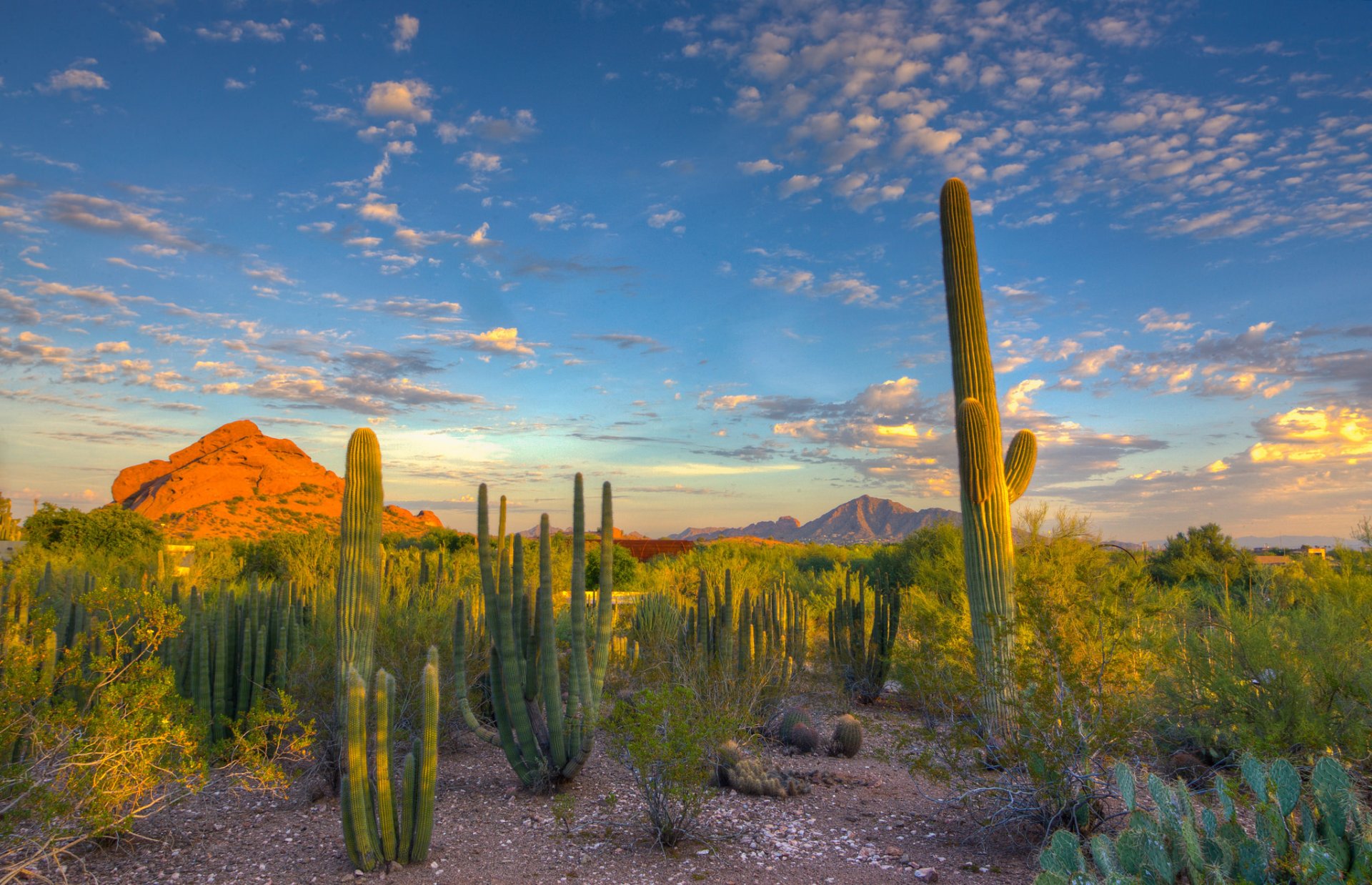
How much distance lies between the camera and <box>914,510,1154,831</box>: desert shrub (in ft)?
16.5

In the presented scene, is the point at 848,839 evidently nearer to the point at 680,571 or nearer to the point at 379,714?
the point at 379,714

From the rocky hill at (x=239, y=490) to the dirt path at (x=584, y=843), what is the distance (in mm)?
51263

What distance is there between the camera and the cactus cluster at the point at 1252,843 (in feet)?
11.0

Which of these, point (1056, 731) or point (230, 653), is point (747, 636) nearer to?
point (1056, 731)

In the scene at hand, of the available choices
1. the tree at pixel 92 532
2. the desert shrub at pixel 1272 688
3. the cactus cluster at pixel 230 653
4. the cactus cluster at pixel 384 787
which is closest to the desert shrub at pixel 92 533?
the tree at pixel 92 532

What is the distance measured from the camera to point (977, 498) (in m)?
7.49

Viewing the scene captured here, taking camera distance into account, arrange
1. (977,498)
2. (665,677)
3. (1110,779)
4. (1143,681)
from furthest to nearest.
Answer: (665,677) → (977,498) → (1143,681) → (1110,779)

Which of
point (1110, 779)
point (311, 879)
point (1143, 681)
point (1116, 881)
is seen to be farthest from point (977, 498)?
point (311, 879)

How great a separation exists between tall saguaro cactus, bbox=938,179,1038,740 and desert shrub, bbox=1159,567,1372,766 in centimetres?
144

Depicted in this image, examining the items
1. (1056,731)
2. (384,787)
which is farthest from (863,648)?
(384,787)

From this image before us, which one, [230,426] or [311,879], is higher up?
[230,426]

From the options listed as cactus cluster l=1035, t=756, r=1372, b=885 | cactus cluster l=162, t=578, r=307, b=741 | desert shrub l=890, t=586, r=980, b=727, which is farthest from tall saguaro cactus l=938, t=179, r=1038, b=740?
cactus cluster l=162, t=578, r=307, b=741

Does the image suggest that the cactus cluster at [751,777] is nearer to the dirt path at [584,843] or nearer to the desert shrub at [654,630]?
the dirt path at [584,843]

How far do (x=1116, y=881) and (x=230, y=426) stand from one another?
84.2m
